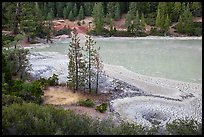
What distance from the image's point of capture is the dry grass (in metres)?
25.3

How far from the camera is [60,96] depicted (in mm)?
26531

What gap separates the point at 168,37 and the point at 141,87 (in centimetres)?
2983

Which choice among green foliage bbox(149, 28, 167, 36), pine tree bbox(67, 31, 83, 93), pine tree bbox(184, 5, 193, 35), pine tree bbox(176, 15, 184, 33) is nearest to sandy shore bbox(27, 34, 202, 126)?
pine tree bbox(67, 31, 83, 93)

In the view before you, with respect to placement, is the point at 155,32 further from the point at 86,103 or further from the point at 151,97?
the point at 86,103

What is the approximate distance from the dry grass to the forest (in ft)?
1.70

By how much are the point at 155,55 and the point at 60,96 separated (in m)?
20.3

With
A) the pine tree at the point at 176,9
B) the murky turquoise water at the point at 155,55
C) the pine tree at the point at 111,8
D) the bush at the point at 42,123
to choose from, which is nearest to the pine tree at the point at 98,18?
the murky turquoise water at the point at 155,55

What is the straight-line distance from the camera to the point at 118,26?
64.1m

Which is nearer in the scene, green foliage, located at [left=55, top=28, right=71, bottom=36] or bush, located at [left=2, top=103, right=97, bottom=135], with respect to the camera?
bush, located at [left=2, top=103, right=97, bottom=135]

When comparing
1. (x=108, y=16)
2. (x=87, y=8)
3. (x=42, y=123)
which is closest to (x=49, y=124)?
(x=42, y=123)

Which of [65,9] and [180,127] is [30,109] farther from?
[65,9]

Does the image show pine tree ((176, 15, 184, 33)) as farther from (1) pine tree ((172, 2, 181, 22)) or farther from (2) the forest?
(1) pine tree ((172, 2, 181, 22))

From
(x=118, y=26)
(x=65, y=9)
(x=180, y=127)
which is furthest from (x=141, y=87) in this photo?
(x=65, y=9)

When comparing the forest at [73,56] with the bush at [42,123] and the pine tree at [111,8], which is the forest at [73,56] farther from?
the pine tree at [111,8]
